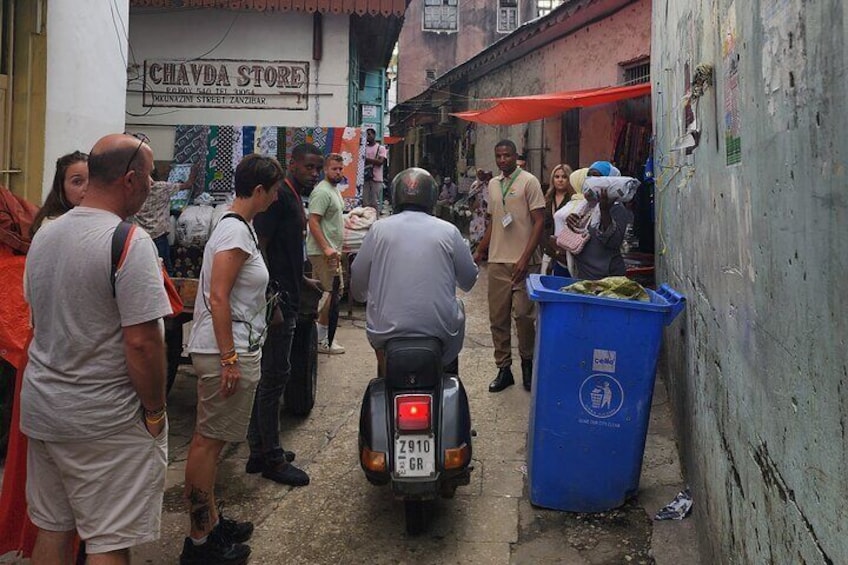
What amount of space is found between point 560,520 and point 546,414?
0.56 meters

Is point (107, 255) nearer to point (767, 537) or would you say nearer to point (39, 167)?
point (767, 537)

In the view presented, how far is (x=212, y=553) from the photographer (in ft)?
10.4

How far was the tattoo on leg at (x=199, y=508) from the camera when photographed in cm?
313

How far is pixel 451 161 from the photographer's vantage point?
21.7 metres

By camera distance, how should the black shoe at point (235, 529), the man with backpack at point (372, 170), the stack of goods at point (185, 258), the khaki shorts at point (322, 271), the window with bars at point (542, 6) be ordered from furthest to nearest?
the window with bars at point (542, 6), the man with backpack at point (372, 170), the stack of goods at point (185, 258), the khaki shorts at point (322, 271), the black shoe at point (235, 529)

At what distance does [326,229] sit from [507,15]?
2684cm

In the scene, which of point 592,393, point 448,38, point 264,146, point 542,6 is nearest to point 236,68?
point 264,146

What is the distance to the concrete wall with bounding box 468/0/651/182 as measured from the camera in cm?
1043

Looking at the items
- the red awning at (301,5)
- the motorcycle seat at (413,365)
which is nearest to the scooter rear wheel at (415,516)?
the motorcycle seat at (413,365)

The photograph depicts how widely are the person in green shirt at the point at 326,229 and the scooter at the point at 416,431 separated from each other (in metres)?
2.51

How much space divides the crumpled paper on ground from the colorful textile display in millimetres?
6857

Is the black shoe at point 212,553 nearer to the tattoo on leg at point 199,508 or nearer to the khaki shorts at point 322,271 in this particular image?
the tattoo on leg at point 199,508

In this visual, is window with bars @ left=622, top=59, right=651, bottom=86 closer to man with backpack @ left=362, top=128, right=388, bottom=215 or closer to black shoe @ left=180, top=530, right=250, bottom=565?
man with backpack @ left=362, top=128, right=388, bottom=215

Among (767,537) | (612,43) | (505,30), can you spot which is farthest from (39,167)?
(505,30)
